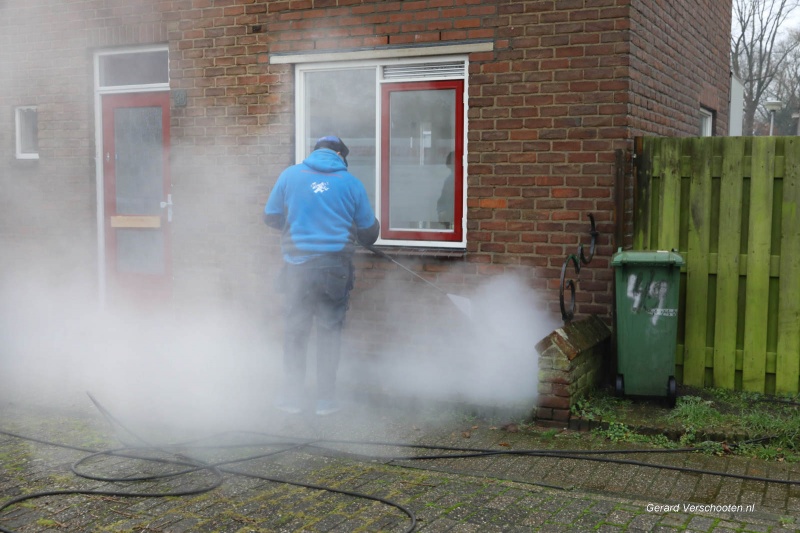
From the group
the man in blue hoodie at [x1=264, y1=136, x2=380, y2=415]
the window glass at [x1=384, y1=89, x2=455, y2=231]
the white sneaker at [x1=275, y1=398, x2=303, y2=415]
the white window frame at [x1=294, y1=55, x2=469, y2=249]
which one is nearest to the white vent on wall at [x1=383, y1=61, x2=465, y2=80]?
the white window frame at [x1=294, y1=55, x2=469, y2=249]

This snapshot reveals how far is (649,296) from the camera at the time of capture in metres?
6.09

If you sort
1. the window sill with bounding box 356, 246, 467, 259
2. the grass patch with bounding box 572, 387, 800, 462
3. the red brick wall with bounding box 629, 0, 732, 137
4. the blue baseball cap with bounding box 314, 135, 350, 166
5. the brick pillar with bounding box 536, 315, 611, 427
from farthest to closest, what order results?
1. the window sill with bounding box 356, 246, 467, 259
2. the red brick wall with bounding box 629, 0, 732, 137
3. the blue baseball cap with bounding box 314, 135, 350, 166
4. the brick pillar with bounding box 536, 315, 611, 427
5. the grass patch with bounding box 572, 387, 800, 462

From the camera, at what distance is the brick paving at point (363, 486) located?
4.14m

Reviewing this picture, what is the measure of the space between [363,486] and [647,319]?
2.44 meters

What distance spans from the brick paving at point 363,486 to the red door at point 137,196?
297 centimetres

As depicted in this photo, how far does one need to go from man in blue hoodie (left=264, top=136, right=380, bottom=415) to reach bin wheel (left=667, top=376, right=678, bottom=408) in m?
2.27

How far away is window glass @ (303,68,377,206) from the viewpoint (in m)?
7.61

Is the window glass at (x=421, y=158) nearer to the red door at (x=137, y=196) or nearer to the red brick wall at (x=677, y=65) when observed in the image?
the red brick wall at (x=677, y=65)

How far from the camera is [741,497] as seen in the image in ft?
14.8

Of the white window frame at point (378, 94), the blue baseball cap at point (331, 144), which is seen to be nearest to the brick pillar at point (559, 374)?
the white window frame at point (378, 94)

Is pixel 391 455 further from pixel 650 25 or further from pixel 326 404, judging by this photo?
pixel 650 25

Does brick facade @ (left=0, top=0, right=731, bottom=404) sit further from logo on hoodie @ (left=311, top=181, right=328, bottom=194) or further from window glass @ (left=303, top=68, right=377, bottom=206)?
logo on hoodie @ (left=311, top=181, right=328, bottom=194)

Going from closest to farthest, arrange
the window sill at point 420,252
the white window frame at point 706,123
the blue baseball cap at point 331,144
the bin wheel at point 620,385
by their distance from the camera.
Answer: the bin wheel at point 620,385 → the blue baseball cap at point 331,144 → the window sill at point 420,252 → the white window frame at point 706,123

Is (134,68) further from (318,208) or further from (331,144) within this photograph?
(318,208)
